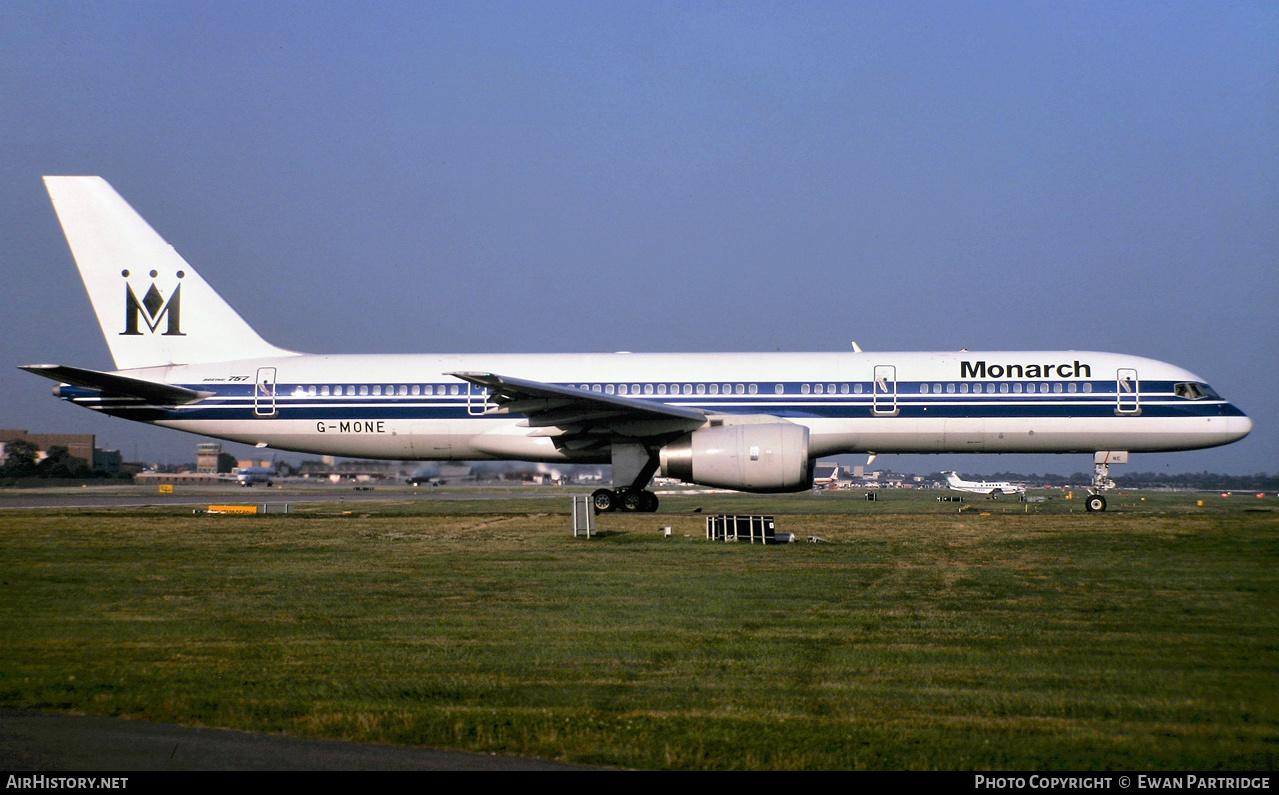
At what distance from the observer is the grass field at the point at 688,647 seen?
6.73 meters

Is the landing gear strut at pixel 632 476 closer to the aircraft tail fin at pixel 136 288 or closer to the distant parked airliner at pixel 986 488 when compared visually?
the aircraft tail fin at pixel 136 288

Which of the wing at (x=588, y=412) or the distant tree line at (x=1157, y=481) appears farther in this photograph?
the distant tree line at (x=1157, y=481)

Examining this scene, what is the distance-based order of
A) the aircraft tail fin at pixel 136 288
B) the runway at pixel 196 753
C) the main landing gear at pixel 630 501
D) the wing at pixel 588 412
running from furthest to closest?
the aircraft tail fin at pixel 136 288 → the main landing gear at pixel 630 501 → the wing at pixel 588 412 → the runway at pixel 196 753

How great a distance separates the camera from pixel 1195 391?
26.2 m

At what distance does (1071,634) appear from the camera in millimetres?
10086

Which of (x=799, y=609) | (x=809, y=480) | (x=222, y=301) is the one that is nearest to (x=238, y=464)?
(x=222, y=301)

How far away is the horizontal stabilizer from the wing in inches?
315

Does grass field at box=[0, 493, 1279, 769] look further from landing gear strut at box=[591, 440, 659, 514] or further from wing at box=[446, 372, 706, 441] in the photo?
landing gear strut at box=[591, 440, 659, 514]

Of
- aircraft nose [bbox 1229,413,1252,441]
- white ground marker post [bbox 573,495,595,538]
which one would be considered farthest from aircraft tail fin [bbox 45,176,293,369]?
aircraft nose [bbox 1229,413,1252,441]

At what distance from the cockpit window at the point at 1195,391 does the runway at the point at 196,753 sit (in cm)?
2417

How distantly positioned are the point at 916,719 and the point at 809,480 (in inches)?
663

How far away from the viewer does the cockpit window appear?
85.6 feet

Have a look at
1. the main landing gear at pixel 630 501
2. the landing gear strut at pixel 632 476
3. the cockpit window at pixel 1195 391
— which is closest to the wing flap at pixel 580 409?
the landing gear strut at pixel 632 476
